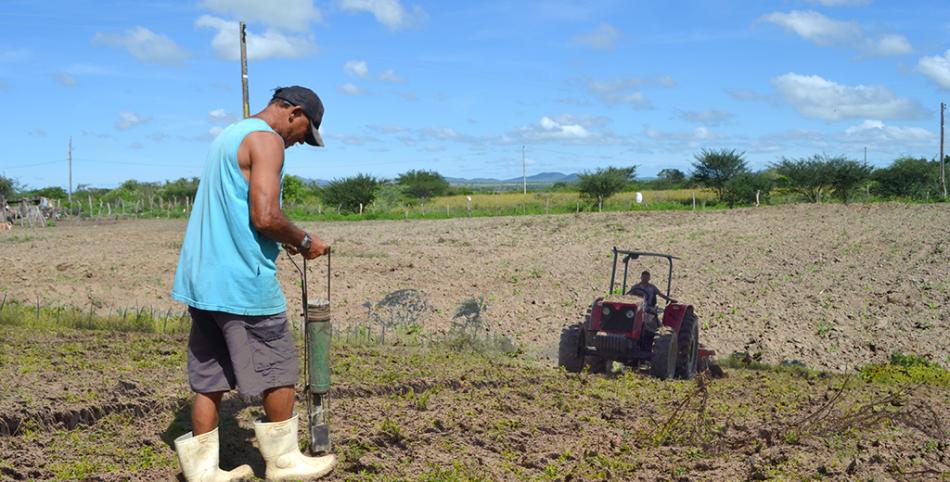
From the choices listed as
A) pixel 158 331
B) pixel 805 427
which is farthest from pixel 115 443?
pixel 158 331

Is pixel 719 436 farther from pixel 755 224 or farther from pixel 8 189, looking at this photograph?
pixel 8 189

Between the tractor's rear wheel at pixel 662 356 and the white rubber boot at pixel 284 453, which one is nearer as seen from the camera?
the white rubber boot at pixel 284 453

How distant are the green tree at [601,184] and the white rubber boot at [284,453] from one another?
43.0 m

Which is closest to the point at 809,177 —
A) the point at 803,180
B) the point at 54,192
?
the point at 803,180

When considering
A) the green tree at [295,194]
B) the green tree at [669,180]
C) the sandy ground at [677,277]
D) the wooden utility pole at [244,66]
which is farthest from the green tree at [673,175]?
the wooden utility pole at [244,66]

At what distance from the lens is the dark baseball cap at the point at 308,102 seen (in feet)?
13.6

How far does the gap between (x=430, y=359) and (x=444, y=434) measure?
3.04m

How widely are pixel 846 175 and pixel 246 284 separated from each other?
41.3 metres

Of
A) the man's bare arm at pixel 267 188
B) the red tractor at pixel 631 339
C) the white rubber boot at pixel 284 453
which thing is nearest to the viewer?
the man's bare arm at pixel 267 188

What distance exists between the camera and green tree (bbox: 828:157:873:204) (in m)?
40.7

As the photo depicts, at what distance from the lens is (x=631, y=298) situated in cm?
913

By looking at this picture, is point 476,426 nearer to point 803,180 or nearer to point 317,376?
point 317,376

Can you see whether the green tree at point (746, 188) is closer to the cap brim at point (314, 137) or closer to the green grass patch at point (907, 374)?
the green grass patch at point (907, 374)

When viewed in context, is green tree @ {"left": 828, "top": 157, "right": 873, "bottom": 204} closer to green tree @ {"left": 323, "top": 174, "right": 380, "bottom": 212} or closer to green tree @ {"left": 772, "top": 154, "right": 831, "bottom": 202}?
green tree @ {"left": 772, "top": 154, "right": 831, "bottom": 202}
